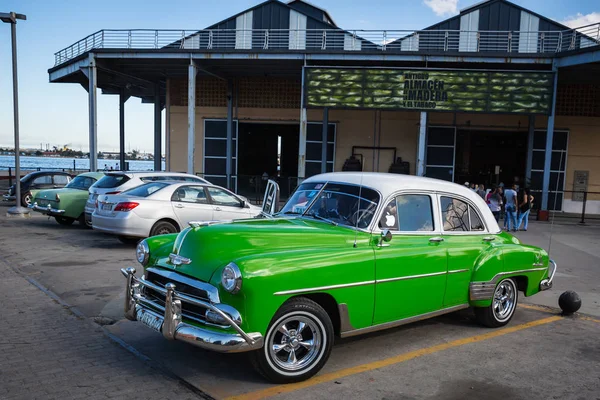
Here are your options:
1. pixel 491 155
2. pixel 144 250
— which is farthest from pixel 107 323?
pixel 491 155

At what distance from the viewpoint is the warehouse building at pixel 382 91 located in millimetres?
22250

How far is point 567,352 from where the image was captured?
541 centimetres

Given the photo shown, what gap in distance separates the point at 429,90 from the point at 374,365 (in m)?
19.3

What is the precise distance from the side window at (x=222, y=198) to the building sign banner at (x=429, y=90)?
482 inches

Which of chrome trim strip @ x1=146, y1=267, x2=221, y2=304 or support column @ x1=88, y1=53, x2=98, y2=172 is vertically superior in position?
support column @ x1=88, y1=53, x2=98, y2=172

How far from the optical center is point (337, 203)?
5398 mm

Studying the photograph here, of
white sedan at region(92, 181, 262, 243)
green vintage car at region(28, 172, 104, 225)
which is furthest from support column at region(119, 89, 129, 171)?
white sedan at region(92, 181, 262, 243)

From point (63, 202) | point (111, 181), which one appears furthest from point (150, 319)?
point (63, 202)

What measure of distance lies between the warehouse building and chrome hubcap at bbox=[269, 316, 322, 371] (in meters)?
18.9

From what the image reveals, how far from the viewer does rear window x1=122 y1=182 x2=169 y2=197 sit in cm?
1080

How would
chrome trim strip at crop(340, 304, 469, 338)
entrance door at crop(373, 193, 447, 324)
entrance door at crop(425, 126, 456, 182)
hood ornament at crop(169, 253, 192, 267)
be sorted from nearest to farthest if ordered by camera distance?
hood ornament at crop(169, 253, 192, 267) → chrome trim strip at crop(340, 304, 469, 338) → entrance door at crop(373, 193, 447, 324) → entrance door at crop(425, 126, 456, 182)

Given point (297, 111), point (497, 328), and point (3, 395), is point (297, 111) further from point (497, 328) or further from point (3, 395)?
point (3, 395)

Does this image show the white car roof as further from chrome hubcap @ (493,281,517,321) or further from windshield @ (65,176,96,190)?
windshield @ (65,176,96,190)

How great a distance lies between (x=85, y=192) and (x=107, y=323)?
8696 millimetres
